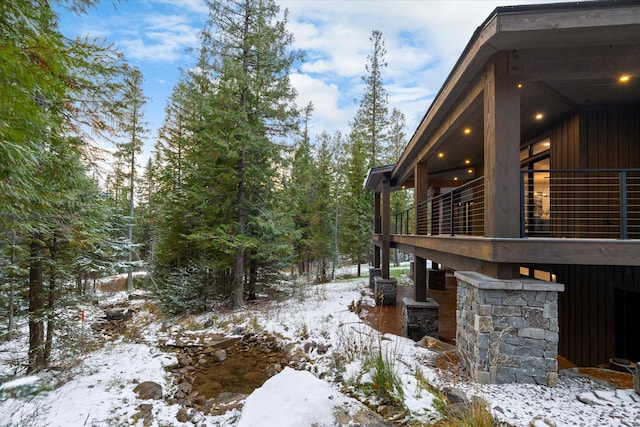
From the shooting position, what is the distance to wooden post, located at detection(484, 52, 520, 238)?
3998 mm

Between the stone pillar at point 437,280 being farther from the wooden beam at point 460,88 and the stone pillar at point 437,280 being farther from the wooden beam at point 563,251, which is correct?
the wooden beam at point 563,251

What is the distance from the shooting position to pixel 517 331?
3840mm

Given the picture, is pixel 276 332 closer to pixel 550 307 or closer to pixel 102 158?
pixel 102 158

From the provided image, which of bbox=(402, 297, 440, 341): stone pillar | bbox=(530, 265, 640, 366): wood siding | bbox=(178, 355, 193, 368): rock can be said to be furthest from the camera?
bbox=(402, 297, 440, 341): stone pillar

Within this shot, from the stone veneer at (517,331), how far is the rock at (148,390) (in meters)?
4.93

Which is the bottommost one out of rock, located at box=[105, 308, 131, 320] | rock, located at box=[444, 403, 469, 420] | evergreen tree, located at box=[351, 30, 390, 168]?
rock, located at box=[105, 308, 131, 320]

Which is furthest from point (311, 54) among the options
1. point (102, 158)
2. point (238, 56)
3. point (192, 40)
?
point (102, 158)

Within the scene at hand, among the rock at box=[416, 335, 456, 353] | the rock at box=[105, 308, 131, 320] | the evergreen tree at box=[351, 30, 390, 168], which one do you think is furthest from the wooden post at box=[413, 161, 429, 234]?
the rock at box=[105, 308, 131, 320]

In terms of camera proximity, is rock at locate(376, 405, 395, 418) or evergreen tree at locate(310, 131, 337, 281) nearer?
rock at locate(376, 405, 395, 418)

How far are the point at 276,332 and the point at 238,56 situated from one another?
8755mm

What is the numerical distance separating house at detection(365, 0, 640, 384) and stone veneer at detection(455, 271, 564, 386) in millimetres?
13

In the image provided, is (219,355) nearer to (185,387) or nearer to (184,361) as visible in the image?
(184,361)

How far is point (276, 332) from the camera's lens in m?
7.86

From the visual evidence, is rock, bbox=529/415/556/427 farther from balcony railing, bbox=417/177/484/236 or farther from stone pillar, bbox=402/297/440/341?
stone pillar, bbox=402/297/440/341
